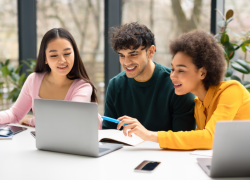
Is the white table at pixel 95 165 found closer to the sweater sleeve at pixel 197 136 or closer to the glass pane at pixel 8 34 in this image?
the sweater sleeve at pixel 197 136

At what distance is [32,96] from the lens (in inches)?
71.7

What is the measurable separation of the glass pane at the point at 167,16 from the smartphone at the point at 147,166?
6.58ft

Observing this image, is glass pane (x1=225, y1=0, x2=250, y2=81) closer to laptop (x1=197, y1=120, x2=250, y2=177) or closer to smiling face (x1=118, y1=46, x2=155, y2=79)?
smiling face (x1=118, y1=46, x2=155, y2=79)

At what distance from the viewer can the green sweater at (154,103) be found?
5.48ft

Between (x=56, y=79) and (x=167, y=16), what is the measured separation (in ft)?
5.28

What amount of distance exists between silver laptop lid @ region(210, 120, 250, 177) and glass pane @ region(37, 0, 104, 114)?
2.46 meters

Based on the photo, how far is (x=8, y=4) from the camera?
3.31 metres

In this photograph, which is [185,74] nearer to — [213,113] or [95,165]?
[213,113]

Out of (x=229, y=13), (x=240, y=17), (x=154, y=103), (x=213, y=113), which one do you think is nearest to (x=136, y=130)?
(x=213, y=113)

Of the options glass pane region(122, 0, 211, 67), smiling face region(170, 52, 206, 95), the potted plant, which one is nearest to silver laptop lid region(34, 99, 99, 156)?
smiling face region(170, 52, 206, 95)

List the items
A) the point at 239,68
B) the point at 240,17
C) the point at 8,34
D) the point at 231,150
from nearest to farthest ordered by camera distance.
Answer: the point at 231,150
the point at 239,68
the point at 240,17
the point at 8,34

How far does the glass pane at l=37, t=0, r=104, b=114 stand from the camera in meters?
3.18

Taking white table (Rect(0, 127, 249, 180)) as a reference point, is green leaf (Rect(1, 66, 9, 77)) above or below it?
above

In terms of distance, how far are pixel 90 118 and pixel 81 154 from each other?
0.58ft
